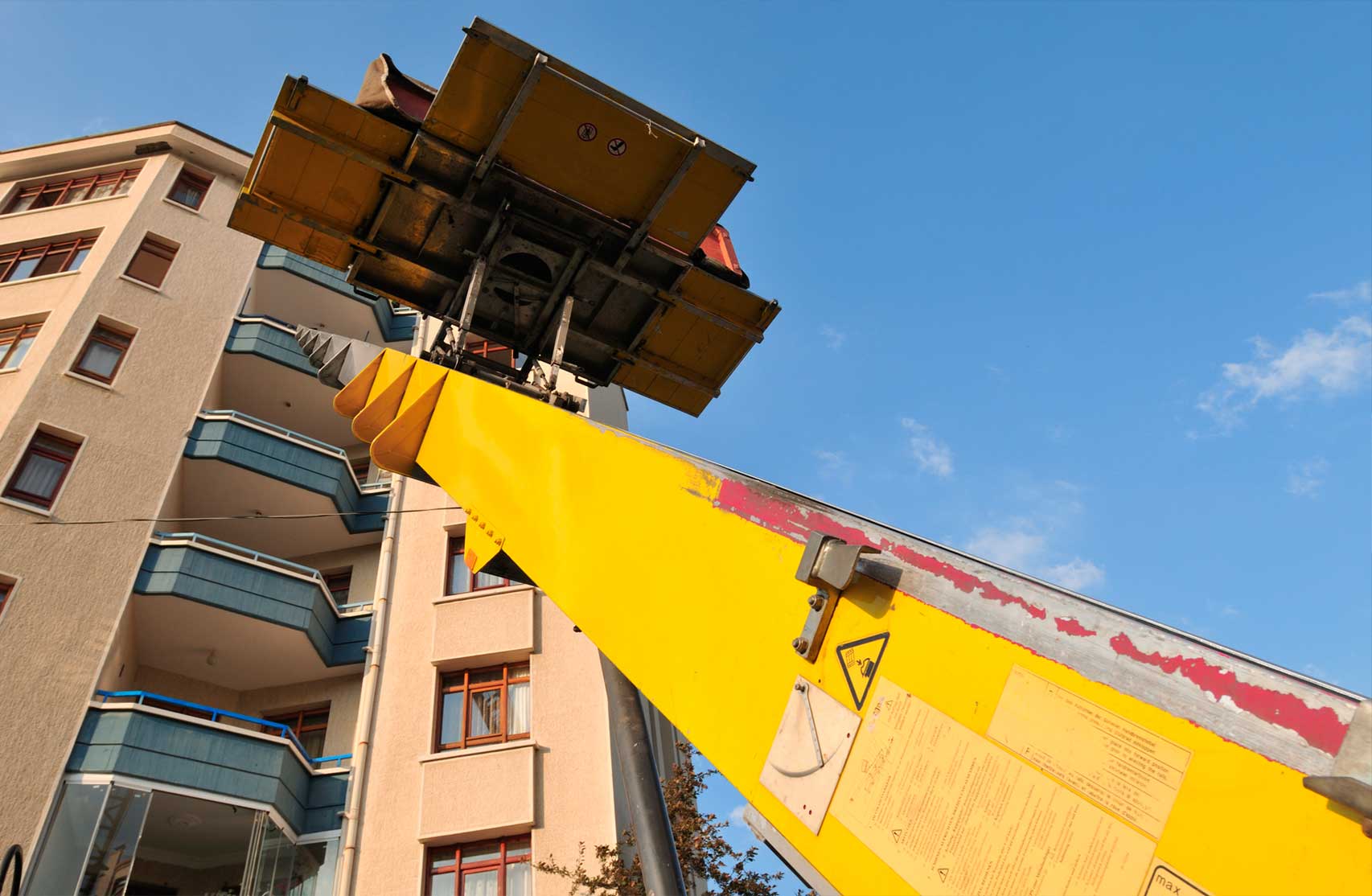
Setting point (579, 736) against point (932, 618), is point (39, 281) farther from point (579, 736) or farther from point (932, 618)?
point (932, 618)

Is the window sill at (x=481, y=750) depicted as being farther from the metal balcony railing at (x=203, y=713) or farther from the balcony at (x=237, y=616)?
the balcony at (x=237, y=616)

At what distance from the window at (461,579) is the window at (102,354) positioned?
7.22 meters

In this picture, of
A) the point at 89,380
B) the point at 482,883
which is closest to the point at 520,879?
the point at 482,883

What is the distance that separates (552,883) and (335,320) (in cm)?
1481

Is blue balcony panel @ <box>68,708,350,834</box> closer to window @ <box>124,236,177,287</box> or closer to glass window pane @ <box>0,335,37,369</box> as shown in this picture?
glass window pane @ <box>0,335,37,369</box>

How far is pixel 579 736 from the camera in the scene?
13258 mm

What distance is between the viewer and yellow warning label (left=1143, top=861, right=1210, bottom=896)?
4.85 ft

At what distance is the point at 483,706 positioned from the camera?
13984 millimetres

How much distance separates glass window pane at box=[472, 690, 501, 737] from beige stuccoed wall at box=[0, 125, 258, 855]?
5.52 m

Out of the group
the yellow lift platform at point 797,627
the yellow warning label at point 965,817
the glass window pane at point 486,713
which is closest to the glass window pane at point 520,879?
the glass window pane at point 486,713

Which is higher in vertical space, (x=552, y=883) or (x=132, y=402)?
(x=132, y=402)

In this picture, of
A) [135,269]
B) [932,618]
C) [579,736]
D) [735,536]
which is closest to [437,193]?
[735,536]

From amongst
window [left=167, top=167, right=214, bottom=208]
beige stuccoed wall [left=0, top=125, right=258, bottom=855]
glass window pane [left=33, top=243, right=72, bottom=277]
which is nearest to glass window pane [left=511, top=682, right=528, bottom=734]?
beige stuccoed wall [left=0, top=125, right=258, bottom=855]

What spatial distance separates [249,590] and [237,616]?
0.47 meters
